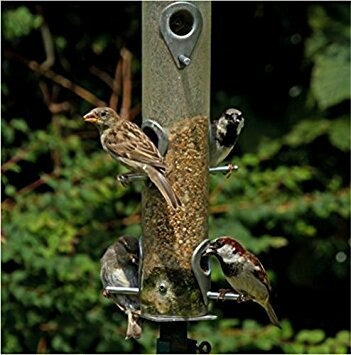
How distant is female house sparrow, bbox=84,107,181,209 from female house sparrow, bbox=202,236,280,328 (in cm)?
20

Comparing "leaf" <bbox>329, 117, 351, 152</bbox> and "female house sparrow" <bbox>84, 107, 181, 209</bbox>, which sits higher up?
"leaf" <bbox>329, 117, 351, 152</bbox>

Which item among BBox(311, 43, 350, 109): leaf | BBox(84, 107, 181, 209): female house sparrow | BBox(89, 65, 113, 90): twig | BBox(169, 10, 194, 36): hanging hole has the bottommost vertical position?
BBox(84, 107, 181, 209): female house sparrow

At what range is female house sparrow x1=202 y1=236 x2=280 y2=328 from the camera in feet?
13.5

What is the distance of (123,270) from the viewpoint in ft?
13.8

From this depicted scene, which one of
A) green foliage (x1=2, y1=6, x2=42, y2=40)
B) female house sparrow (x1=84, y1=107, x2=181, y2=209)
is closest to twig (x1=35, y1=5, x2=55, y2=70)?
green foliage (x1=2, y1=6, x2=42, y2=40)

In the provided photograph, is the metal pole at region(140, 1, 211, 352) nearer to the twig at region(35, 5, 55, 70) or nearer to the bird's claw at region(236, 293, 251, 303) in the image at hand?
the bird's claw at region(236, 293, 251, 303)

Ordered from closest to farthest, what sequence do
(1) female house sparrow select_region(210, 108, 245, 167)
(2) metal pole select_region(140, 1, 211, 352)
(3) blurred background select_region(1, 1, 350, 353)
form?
(2) metal pole select_region(140, 1, 211, 352)
(1) female house sparrow select_region(210, 108, 245, 167)
(3) blurred background select_region(1, 1, 350, 353)

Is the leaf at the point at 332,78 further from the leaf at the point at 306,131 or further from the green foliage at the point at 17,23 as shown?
the green foliage at the point at 17,23

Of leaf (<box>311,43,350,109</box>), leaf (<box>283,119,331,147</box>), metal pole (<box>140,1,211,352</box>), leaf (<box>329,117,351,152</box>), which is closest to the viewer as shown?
metal pole (<box>140,1,211,352</box>)

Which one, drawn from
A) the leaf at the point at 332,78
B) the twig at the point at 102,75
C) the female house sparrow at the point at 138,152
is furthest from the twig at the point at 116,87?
the female house sparrow at the point at 138,152

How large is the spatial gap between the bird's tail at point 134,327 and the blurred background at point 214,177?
1.08m

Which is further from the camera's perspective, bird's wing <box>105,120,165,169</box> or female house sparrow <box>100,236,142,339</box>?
female house sparrow <box>100,236,142,339</box>

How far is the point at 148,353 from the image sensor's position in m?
5.38

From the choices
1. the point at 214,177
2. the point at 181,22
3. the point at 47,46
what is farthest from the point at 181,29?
the point at 47,46
